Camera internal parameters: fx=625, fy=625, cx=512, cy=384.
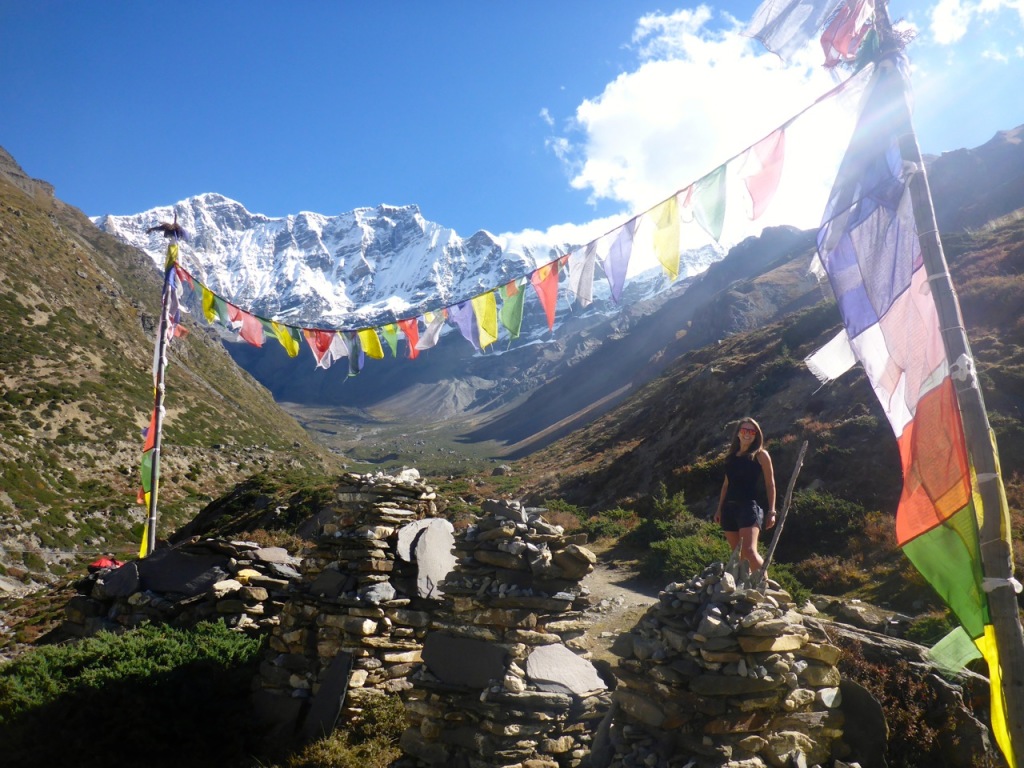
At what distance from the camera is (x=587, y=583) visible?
11.0 metres

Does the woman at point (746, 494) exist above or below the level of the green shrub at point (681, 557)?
above

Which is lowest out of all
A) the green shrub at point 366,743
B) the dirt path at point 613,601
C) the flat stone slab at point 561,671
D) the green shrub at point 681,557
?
the green shrub at point 366,743

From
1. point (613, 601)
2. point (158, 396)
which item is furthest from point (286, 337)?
point (613, 601)

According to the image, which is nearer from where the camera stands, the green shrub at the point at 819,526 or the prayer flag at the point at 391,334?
the green shrub at the point at 819,526

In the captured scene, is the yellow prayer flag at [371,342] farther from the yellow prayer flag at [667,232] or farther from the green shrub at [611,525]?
the yellow prayer flag at [667,232]

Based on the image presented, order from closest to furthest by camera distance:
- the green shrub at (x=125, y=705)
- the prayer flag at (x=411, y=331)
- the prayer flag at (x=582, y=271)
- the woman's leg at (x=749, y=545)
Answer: the woman's leg at (x=749, y=545) < the green shrub at (x=125, y=705) < the prayer flag at (x=582, y=271) < the prayer flag at (x=411, y=331)

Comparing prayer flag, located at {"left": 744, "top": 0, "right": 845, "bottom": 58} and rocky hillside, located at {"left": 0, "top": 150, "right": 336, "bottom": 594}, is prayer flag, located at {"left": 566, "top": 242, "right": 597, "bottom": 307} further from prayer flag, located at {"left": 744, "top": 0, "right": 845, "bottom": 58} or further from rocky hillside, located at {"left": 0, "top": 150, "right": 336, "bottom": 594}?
rocky hillside, located at {"left": 0, "top": 150, "right": 336, "bottom": 594}

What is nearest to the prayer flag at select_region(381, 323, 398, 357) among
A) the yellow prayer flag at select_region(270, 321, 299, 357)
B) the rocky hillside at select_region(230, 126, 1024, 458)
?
the yellow prayer flag at select_region(270, 321, 299, 357)

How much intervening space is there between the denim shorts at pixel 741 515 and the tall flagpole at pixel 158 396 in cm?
1053

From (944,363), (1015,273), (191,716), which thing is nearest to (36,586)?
(191,716)

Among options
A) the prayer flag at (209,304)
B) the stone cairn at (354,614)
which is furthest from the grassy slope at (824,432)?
the prayer flag at (209,304)

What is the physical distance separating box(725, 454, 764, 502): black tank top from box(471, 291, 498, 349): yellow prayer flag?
4.85m

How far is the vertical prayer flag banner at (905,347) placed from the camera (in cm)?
388

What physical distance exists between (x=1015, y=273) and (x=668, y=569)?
65.1 ft
